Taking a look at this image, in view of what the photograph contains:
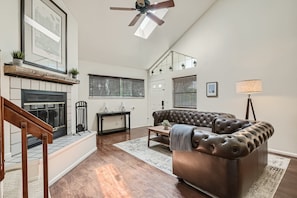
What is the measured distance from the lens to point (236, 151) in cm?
159

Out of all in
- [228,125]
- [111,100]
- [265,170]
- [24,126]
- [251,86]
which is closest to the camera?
[24,126]

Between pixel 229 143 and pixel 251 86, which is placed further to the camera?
pixel 251 86

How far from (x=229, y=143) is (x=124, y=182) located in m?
1.64

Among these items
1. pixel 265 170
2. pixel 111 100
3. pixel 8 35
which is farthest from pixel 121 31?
pixel 265 170

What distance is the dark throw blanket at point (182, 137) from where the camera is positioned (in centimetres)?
206

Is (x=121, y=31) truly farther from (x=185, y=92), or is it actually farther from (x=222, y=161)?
(x=222, y=161)

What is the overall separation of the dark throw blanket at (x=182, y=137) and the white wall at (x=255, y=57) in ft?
8.97

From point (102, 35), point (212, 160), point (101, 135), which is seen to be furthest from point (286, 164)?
point (102, 35)

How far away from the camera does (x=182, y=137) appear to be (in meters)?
2.14

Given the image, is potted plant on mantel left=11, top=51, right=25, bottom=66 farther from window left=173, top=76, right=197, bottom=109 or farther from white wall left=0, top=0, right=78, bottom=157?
window left=173, top=76, right=197, bottom=109

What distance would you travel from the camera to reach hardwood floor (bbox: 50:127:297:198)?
2.05 m

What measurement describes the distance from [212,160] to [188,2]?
4.42 m

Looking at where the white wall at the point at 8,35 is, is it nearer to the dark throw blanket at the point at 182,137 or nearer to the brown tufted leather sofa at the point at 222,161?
the dark throw blanket at the point at 182,137

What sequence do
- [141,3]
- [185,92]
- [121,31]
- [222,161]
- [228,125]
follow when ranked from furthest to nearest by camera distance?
[185,92]
[121,31]
[228,125]
[141,3]
[222,161]
